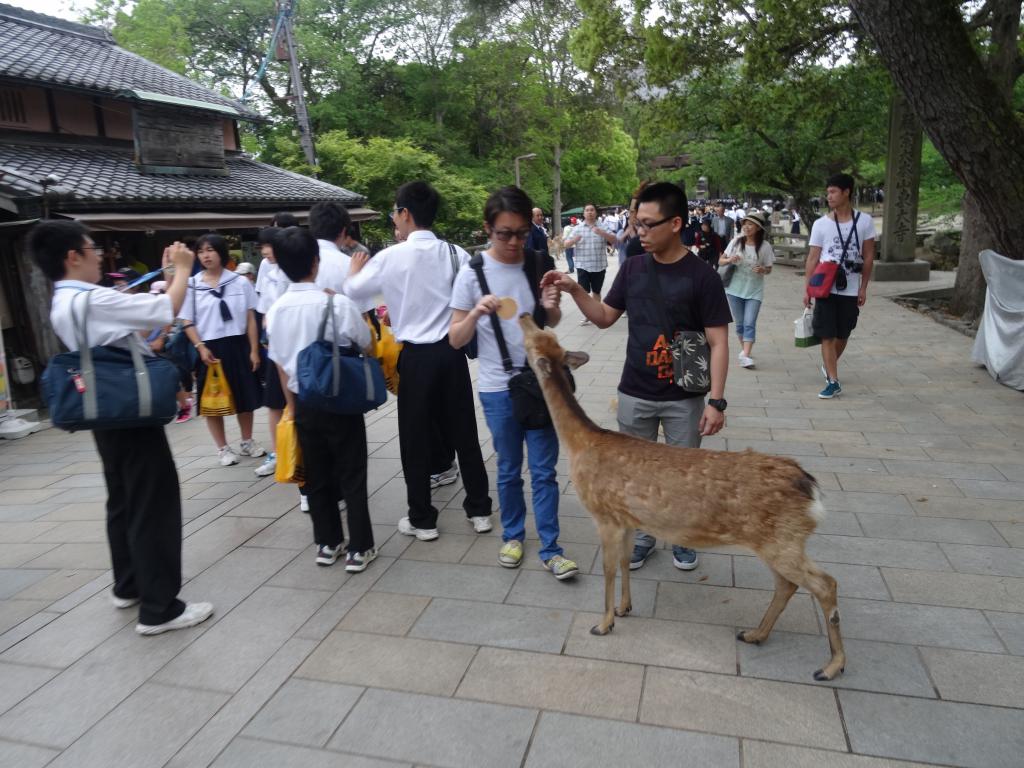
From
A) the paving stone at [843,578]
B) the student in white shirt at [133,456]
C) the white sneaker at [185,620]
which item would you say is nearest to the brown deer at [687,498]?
the paving stone at [843,578]

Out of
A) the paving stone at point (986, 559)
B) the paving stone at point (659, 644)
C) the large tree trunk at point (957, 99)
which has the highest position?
the large tree trunk at point (957, 99)

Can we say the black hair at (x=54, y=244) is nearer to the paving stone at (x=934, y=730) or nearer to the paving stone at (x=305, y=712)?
the paving stone at (x=305, y=712)

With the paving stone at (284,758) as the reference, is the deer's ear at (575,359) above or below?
above

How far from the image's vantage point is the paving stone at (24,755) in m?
2.41

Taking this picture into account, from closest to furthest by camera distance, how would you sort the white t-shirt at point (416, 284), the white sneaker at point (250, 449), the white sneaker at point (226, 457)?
the white t-shirt at point (416, 284) → the white sneaker at point (226, 457) → the white sneaker at point (250, 449)

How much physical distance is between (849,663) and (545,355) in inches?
71.3

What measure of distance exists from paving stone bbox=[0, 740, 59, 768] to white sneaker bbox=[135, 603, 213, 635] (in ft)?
2.28

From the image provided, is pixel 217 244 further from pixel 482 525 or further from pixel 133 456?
pixel 482 525

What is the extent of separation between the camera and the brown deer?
8.39 ft

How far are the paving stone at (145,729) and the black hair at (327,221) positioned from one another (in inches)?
116

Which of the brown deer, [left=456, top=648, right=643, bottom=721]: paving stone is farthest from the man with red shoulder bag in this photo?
[left=456, top=648, right=643, bottom=721]: paving stone

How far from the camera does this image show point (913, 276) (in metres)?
15.5

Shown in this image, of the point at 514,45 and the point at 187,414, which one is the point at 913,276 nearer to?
the point at 187,414

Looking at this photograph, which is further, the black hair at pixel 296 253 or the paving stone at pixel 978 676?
the black hair at pixel 296 253
